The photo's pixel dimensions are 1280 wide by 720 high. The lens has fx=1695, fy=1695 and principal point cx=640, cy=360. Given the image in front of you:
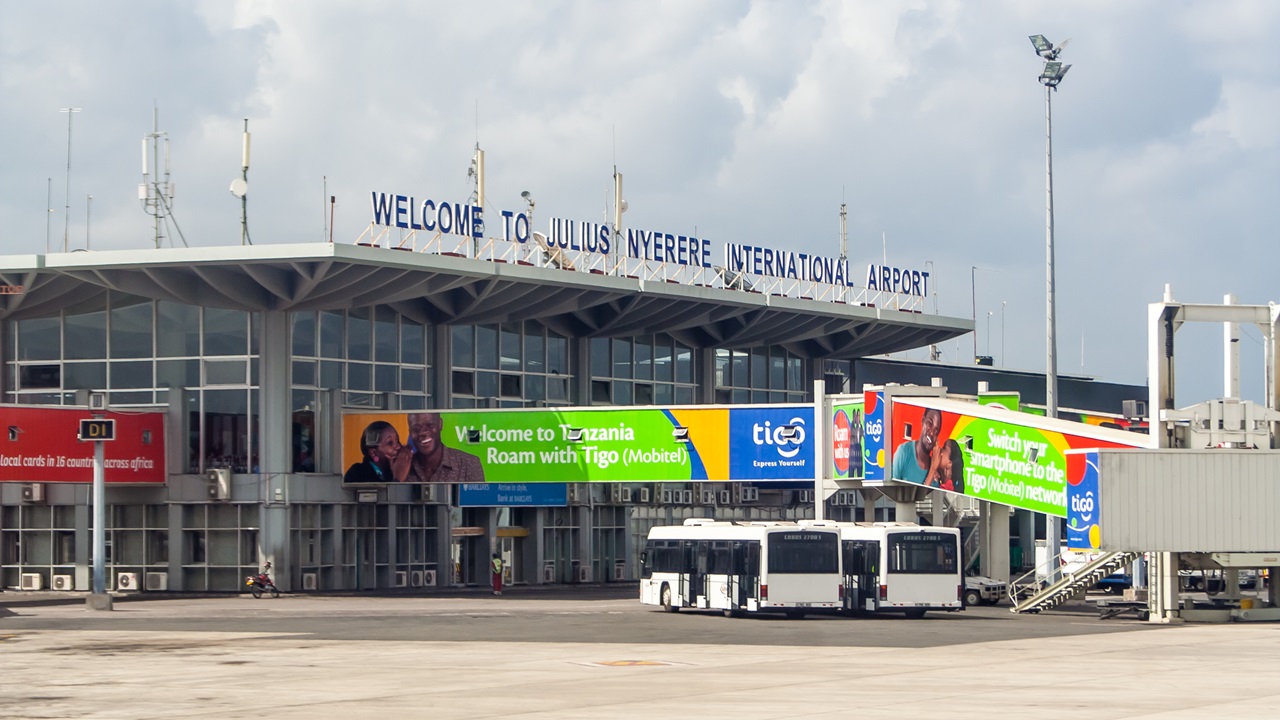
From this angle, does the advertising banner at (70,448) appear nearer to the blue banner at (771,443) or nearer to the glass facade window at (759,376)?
the blue banner at (771,443)

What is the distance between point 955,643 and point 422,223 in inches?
1259

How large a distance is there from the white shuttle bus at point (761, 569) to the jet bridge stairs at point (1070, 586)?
7941mm

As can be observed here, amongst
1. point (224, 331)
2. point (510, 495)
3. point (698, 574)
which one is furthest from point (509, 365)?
point (698, 574)

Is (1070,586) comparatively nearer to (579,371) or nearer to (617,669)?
(617,669)

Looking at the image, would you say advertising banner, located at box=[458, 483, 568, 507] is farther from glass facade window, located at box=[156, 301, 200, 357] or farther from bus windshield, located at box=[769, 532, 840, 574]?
bus windshield, located at box=[769, 532, 840, 574]

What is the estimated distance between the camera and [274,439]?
61.7 metres

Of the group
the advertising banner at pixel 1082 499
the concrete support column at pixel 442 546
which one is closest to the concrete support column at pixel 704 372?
the concrete support column at pixel 442 546

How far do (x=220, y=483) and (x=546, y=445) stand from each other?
12.0 m

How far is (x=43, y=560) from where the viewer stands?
214 ft

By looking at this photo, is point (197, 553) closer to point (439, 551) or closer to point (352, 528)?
point (352, 528)

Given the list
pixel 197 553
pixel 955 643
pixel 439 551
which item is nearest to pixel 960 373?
pixel 439 551

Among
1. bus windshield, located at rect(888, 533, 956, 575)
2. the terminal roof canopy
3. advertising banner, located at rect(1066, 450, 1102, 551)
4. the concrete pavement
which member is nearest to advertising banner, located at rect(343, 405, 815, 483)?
the terminal roof canopy

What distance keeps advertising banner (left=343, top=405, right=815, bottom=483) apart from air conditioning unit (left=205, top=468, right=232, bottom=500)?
14.7 ft

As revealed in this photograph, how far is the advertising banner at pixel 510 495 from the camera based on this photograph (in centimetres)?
6719
